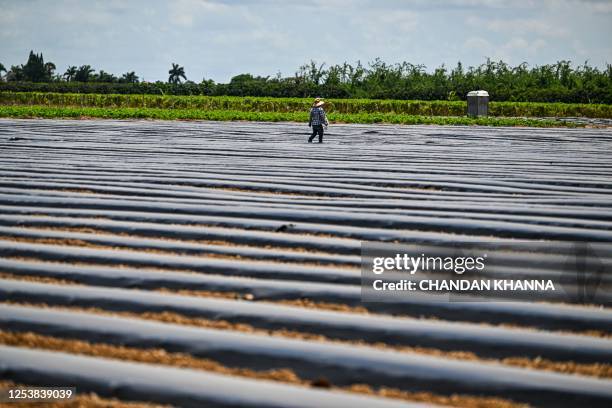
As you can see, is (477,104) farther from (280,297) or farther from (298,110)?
(280,297)

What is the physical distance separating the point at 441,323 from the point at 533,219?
2.21 meters

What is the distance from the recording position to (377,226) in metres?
5.29

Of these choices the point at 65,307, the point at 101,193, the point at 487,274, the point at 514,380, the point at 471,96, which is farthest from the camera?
the point at 471,96

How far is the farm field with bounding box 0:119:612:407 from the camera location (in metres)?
2.88

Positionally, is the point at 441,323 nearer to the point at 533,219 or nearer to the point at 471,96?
the point at 533,219

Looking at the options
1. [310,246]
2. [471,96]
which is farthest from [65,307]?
[471,96]

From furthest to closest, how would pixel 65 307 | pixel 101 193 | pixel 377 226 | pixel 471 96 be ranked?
1. pixel 471 96
2. pixel 101 193
3. pixel 377 226
4. pixel 65 307

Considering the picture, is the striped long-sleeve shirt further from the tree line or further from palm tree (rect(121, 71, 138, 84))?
palm tree (rect(121, 71, 138, 84))
